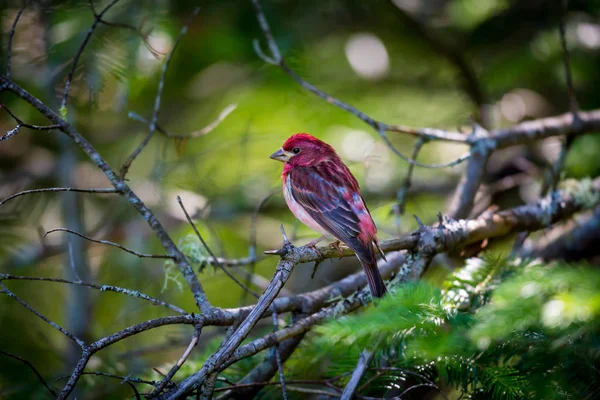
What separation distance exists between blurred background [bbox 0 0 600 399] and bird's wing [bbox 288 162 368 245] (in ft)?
1.48

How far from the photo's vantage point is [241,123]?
634 centimetres

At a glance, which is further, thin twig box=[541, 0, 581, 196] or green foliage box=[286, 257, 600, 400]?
thin twig box=[541, 0, 581, 196]

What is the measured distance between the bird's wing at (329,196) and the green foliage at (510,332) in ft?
3.93

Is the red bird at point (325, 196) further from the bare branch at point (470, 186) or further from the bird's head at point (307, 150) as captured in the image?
the bare branch at point (470, 186)

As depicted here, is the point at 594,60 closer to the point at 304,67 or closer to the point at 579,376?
the point at 304,67

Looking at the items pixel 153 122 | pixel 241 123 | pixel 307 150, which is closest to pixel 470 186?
pixel 307 150

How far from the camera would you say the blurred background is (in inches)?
193

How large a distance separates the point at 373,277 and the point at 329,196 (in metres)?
1.02

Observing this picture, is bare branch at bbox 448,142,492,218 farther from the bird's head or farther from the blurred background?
the bird's head

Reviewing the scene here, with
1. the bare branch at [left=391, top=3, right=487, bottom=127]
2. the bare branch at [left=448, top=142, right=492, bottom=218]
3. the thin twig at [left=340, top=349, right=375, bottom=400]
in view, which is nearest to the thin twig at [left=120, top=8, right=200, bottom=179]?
the thin twig at [left=340, top=349, right=375, bottom=400]

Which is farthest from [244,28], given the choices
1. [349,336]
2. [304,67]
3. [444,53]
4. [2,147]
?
[349,336]

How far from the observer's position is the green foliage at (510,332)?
1.66 metres

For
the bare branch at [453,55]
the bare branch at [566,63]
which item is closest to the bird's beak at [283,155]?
the bare branch at [453,55]

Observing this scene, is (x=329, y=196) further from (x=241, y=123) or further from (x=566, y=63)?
(x=241, y=123)
